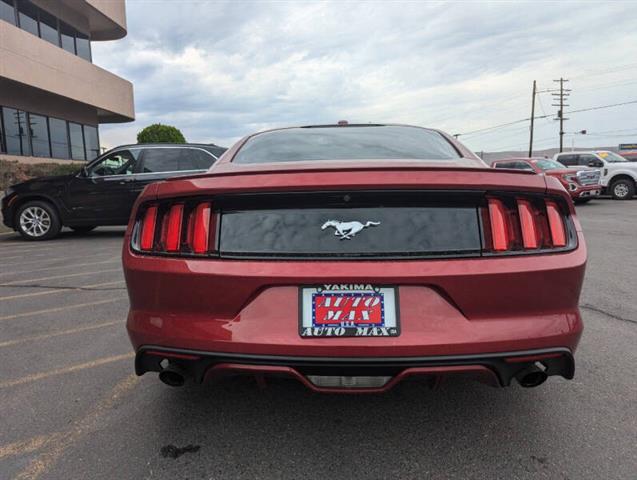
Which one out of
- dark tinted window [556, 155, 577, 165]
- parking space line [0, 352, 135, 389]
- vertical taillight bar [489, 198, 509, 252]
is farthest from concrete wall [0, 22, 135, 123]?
dark tinted window [556, 155, 577, 165]

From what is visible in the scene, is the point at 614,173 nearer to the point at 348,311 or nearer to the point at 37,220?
the point at 37,220

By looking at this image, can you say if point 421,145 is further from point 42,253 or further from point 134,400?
point 42,253

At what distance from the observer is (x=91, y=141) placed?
2425 centimetres

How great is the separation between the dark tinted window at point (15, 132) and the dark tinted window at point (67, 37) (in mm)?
4412

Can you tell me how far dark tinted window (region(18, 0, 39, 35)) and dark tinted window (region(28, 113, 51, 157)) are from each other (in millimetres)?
3435

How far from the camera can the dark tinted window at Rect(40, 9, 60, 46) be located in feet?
65.9

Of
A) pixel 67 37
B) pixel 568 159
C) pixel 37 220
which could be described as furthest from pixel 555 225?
pixel 67 37

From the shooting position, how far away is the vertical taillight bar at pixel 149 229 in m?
2.16

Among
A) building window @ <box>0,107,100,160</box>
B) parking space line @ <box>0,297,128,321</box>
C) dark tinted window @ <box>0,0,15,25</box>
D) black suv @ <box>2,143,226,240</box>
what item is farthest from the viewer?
building window @ <box>0,107,100,160</box>

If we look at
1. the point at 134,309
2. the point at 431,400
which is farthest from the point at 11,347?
the point at 431,400

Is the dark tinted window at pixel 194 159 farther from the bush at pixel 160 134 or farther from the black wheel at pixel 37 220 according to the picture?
the bush at pixel 160 134

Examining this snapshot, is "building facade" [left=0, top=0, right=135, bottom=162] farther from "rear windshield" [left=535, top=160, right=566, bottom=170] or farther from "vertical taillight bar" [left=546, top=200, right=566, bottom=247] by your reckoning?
"vertical taillight bar" [left=546, top=200, right=566, bottom=247]

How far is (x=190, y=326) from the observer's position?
1.99 m

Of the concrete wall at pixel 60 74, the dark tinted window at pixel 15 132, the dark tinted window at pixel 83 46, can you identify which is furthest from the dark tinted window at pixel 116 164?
the dark tinted window at pixel 83 46
